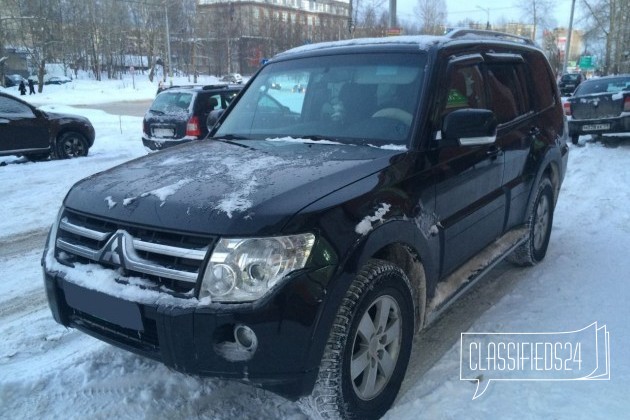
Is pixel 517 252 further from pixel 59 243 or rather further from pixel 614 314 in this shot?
pixel 59 243

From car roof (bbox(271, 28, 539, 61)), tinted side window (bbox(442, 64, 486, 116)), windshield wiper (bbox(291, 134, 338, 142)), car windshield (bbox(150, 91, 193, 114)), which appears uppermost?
car roof (bbox(271, 28, 539, 61))

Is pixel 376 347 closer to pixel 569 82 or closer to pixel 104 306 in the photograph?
pixel 104 306

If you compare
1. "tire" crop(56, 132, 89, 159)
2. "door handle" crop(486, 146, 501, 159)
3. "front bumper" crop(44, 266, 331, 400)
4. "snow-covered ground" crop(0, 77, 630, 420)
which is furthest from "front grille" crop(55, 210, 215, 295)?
"tire" crop(56, 132, 89, 159)

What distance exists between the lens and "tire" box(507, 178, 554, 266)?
16.1 ft

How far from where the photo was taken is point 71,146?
12648 mm

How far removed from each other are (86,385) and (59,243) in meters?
0.86

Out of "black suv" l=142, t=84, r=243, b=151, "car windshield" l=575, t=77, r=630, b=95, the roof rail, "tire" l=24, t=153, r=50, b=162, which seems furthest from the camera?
"car windshield" l=575, t=77, r=630, b=95

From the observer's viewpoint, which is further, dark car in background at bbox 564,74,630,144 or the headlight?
dark car in background at bbox 564,74,630,144

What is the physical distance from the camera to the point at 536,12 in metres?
57.2

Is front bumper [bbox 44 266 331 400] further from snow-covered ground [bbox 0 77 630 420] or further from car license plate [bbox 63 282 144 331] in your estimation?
snow-covered ground [bbox 0 77 630 420]

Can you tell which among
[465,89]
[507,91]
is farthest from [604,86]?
[465,89]

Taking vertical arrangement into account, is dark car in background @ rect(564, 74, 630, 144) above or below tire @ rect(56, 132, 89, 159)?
above

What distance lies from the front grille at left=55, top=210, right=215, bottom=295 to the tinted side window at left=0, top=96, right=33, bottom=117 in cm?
1021

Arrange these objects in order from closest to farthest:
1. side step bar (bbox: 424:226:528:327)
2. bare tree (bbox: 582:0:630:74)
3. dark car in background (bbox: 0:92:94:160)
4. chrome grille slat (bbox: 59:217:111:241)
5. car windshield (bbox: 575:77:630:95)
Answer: chrome grille slat (bbox: 59:217:111:241) → side step bar (bbox: 424:226:528:327) → dark car in background (bbox: 0:92:94:160) → car windshield (bbox: 575:77:630:95) → bare tree (bbox: 582:0:630:74)
